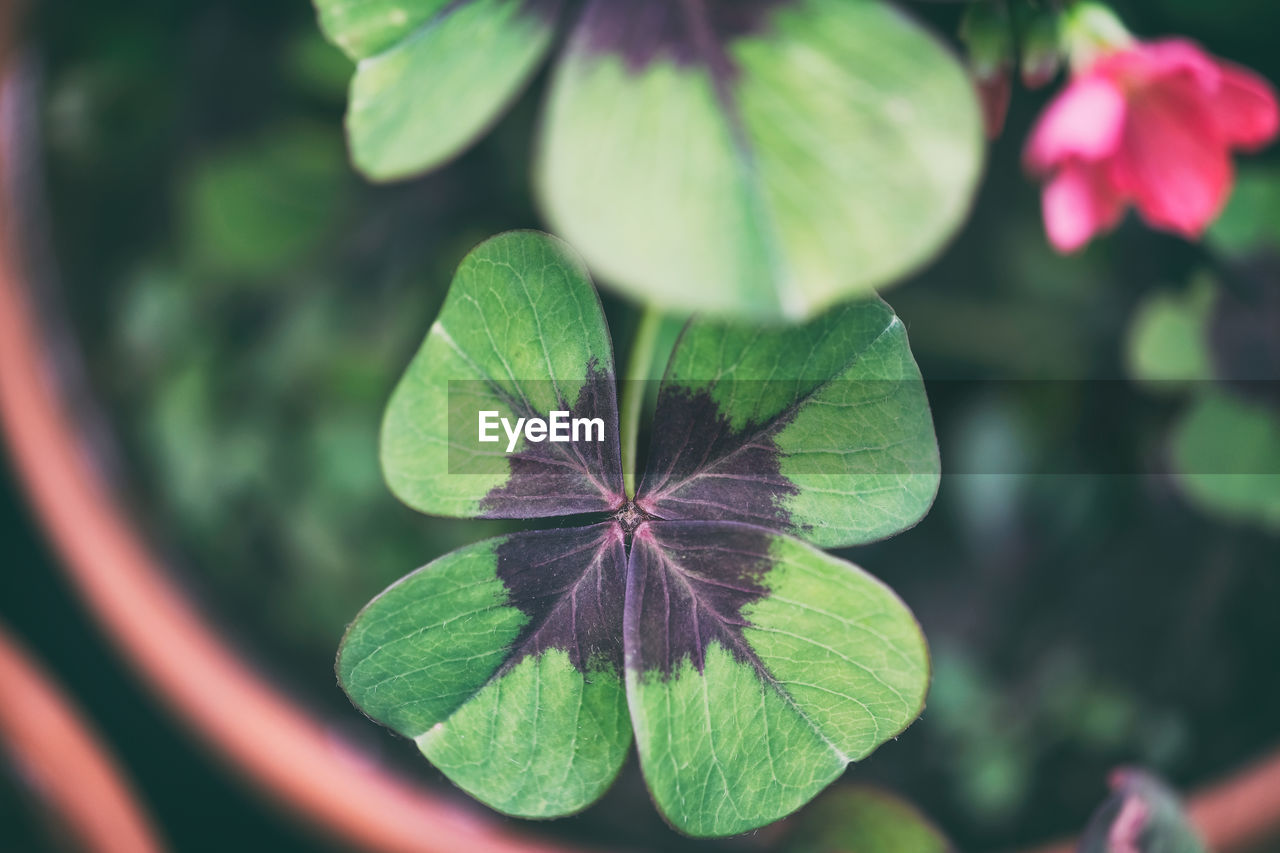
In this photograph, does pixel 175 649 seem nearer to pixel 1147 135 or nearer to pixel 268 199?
pixel 268 199

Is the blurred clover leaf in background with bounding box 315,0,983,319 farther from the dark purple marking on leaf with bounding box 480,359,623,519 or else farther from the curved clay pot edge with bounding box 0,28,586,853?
the curved clay pot edge with bounding box 0,28,586,853

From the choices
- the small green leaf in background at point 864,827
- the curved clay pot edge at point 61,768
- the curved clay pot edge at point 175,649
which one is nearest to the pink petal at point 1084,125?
the small green leaf in background at point 864,827

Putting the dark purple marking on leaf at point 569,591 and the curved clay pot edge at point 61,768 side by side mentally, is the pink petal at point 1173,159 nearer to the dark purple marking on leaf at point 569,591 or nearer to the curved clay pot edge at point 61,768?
the dark purple marking on leaf at point 569,591

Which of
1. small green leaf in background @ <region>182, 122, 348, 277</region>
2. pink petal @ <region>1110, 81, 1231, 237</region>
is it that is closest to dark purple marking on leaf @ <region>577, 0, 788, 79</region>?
pink petal @ <region>1110, 81, 1231, 237</region>

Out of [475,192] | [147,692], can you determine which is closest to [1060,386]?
[475,192]

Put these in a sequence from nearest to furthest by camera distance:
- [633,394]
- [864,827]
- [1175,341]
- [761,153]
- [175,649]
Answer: [761,153]
[633,394]
[864,827]
[1175,341]
[175,649]

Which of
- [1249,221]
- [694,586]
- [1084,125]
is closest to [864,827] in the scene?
[694,586]

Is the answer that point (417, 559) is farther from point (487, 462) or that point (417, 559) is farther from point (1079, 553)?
point (1079, 553)
